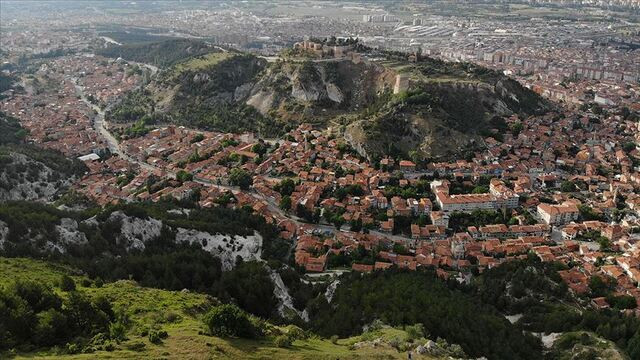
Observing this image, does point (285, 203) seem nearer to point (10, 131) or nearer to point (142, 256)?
point (142, 256)

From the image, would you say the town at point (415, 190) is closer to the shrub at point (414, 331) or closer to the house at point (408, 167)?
the house at point (408, 167)

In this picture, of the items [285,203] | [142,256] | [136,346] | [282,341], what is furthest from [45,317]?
[285,203]

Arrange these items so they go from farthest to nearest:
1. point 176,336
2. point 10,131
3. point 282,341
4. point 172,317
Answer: point 10,131
point 172,317
point 282,341
point 176,336

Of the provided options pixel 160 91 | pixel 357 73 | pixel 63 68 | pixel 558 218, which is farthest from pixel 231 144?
pixel 63 68

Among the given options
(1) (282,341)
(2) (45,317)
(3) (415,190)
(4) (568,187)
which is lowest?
(4) (568,187)

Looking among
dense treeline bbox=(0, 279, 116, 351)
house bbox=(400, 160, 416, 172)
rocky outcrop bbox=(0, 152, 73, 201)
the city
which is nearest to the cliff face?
the city

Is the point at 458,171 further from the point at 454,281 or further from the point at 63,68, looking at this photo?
the point at 63,68

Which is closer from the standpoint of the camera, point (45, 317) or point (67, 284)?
point (45, 317)
